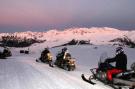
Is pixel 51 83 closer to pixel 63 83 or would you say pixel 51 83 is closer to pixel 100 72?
pixel 63 83

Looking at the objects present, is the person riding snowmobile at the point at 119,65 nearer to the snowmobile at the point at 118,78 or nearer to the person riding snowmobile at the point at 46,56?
the snowmobile at the point at 118,78

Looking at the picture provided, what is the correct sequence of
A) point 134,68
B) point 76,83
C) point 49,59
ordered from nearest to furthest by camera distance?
point 134,68 → point 76,83 → point 49,59

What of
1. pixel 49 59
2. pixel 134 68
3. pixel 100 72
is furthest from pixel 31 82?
pixel 49 59

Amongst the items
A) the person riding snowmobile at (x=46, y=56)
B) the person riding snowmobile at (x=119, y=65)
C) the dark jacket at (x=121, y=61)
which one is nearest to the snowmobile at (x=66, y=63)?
the person riding snowmobile at (x=46, y=56)

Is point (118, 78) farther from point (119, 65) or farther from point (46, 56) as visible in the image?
point (46, 56)

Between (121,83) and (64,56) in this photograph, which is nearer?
(121,83)

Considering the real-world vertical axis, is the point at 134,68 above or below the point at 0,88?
above

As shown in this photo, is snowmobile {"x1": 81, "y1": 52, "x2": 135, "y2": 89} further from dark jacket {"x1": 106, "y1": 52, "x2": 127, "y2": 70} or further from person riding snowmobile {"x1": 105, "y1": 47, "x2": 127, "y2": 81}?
dark jacket {"x1": 106, "y1": 52, "x2": 127, "y2": 70}

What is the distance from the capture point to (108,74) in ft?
53.9

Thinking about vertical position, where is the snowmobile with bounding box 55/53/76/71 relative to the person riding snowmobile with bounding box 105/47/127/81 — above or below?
below

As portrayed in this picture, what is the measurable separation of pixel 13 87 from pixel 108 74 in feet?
15.3

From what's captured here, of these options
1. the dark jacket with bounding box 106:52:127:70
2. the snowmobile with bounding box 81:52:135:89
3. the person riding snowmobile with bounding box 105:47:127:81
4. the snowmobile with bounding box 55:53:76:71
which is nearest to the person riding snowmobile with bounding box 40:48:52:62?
the snowmobile with bounding box 55:53:76:71

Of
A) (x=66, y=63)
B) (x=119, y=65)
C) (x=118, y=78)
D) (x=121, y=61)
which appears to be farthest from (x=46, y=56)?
(x=118, y=78)

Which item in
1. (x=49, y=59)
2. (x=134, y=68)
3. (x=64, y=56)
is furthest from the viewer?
(x=49, y=59)
